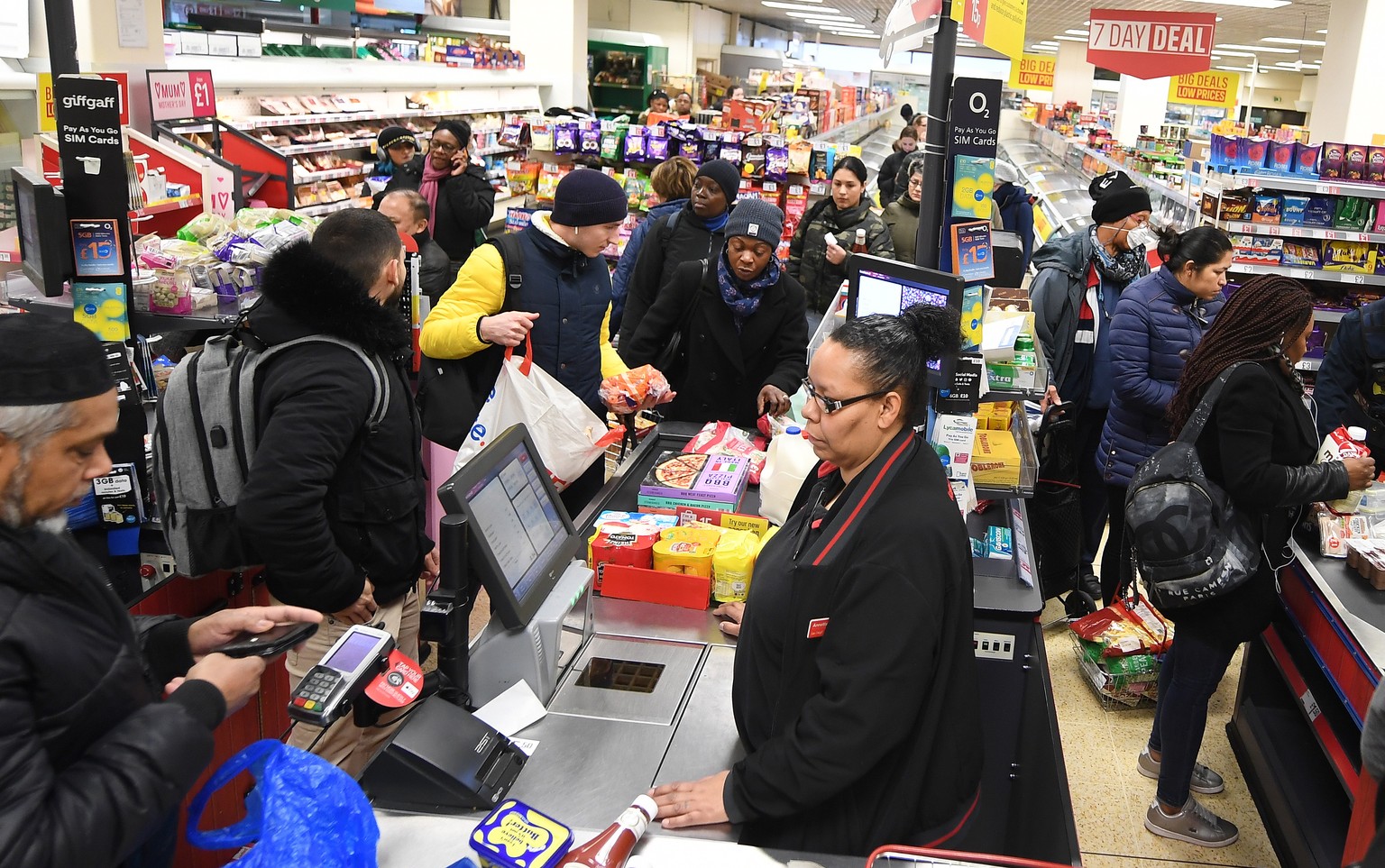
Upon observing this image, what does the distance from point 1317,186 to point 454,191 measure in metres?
5.52

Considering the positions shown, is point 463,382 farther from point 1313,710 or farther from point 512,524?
point 1313,710

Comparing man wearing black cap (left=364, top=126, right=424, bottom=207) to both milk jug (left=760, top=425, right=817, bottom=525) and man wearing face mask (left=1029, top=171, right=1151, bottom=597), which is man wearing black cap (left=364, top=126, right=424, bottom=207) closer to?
man wearing face mask (left=1029, top=171, right=1151, bottom=597)

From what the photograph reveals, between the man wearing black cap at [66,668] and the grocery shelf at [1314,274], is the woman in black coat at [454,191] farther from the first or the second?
the man wearing black cap at [66,668]

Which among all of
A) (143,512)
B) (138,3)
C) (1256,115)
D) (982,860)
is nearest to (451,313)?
(143,512)

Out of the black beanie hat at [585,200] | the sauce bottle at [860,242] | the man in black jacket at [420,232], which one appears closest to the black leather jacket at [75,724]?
the black beanie hat at [585,200]

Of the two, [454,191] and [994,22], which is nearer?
[994,22]

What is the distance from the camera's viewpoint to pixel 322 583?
2.42 meters

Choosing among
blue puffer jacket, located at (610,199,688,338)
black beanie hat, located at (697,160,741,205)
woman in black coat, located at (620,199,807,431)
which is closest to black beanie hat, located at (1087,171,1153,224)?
black beanie hat, located at (697,160,741,205)

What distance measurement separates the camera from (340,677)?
5.21 feet

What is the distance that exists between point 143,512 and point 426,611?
1.63m

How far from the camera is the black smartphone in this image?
165cm

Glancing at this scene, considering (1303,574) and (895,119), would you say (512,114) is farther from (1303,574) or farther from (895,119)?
(895,119)

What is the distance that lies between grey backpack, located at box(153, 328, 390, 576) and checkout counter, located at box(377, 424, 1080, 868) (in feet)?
2.49

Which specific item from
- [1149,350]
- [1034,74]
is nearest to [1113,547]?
[1149,350]
